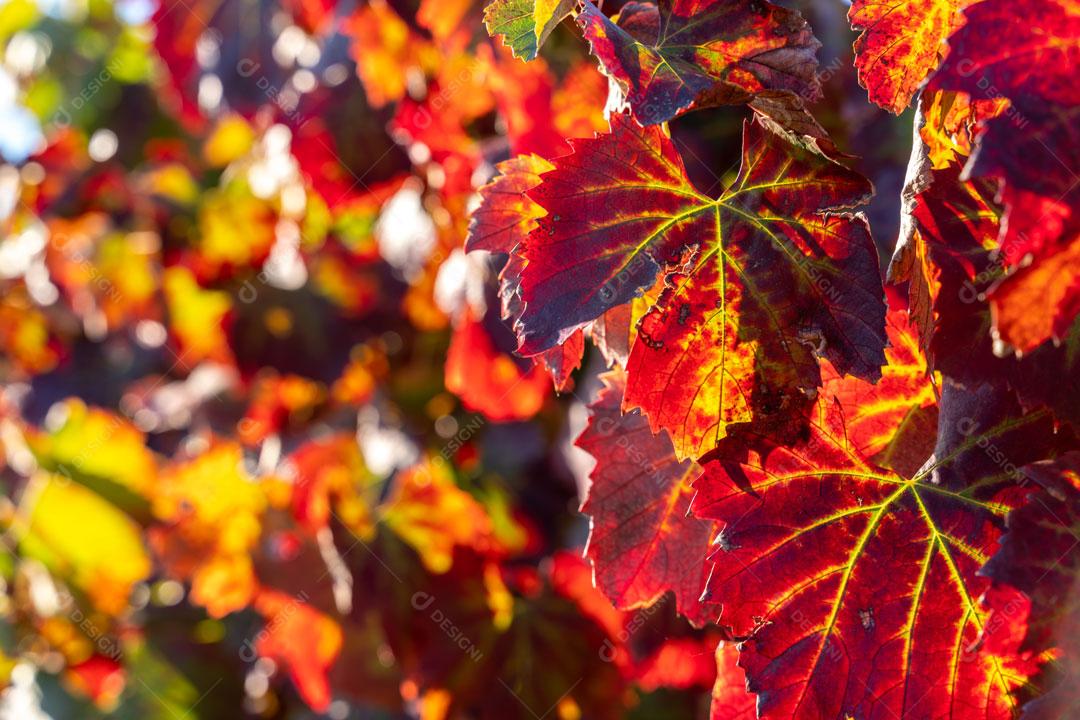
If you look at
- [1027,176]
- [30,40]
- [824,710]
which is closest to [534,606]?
[824,710]

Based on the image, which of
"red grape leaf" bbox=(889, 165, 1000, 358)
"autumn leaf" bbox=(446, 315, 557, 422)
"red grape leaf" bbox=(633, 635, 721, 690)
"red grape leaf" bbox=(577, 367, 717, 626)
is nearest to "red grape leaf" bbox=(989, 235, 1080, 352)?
"red grape leaf" bbox=(889, 165, 1000, 358)

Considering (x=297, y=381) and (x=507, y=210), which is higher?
(x=507, y=210)

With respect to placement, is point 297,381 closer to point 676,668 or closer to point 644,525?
point 676,668

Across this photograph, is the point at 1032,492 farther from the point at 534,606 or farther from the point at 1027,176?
the point at 534,606

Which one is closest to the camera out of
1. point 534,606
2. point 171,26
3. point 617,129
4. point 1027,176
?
point 1027,176

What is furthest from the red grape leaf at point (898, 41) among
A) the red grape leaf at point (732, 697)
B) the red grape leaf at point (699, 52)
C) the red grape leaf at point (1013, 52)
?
the red grape leaf at point (732, 697)

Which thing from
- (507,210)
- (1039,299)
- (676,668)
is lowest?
(676,668)

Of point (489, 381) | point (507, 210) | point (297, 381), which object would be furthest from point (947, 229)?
point (297, 381)
